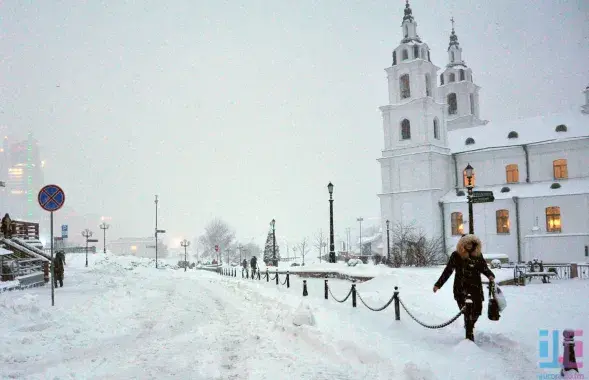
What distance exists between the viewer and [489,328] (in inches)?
383

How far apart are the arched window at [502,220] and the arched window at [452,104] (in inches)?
910

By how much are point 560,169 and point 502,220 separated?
7.88m

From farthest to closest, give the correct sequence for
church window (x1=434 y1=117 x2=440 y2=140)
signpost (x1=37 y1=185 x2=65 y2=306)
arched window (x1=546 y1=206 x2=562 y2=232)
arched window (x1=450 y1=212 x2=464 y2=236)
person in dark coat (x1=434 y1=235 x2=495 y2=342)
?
church window (x1=434 y1=117 x2=440 y2=140) → arched window (x1=450 y1=212 x2=464 y2=236) → arched window (x1=546 y1=206 x2=562 y2=232) → signpost (x1=37 y1=185 x2=65 y2=306) → person in dark coat (x1=434 y1=235 x2=495 y2=342)

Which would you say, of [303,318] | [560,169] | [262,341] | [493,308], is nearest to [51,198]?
[262,341]

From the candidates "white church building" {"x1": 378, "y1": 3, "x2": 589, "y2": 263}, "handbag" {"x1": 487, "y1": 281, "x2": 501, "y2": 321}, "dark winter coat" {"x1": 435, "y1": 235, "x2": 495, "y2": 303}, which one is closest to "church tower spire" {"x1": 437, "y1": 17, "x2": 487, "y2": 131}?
"white church building" {"x1": 378, "y1": 3, "x2": 589, "y2": 263}

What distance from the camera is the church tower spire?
6341 cm

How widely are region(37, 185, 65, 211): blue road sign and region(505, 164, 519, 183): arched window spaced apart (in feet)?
149

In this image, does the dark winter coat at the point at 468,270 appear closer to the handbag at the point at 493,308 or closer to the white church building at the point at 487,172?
the handbag at the point at 493,308

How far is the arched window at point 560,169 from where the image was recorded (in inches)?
1802

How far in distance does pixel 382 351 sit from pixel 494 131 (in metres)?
48.8

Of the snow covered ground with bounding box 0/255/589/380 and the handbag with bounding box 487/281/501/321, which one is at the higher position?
the handbag with bounding box 487/281/501/321

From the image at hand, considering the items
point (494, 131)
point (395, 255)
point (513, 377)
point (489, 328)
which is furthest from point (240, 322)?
point (494, 131)

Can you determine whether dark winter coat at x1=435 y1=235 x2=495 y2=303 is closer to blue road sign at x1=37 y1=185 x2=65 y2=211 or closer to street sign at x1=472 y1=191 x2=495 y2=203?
street sign at x1=472 y1=191 x2=495 y2=203

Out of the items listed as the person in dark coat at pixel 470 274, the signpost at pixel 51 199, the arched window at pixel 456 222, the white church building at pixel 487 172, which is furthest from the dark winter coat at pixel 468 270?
the arched window at pixel 456 222
